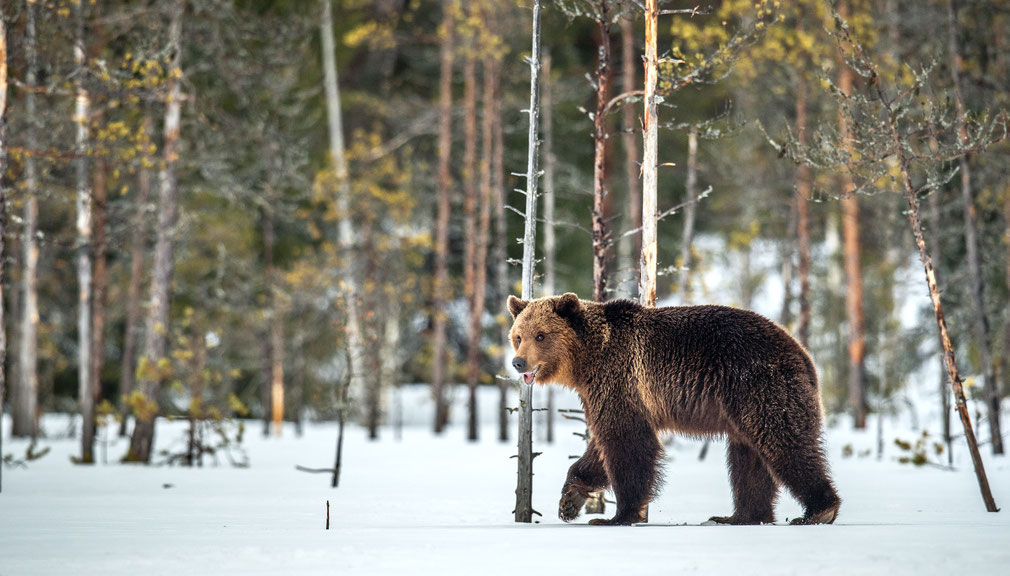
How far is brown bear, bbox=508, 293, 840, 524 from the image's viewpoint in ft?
23.5

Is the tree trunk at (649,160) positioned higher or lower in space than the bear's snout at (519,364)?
higher

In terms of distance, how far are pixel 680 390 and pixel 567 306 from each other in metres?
1.00

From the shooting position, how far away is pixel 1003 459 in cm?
1597

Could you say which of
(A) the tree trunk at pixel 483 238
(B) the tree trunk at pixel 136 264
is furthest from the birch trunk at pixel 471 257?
(B) the tree trunk at pixel 136 264

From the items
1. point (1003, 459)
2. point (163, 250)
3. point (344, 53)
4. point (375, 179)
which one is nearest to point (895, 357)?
point (1003, 459)

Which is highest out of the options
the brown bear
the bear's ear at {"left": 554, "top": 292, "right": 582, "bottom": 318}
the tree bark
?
the tree bark

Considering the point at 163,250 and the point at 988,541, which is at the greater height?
the point at 163,250

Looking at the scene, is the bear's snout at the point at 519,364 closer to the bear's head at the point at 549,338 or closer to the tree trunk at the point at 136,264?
the bear's head at the point at 549,338

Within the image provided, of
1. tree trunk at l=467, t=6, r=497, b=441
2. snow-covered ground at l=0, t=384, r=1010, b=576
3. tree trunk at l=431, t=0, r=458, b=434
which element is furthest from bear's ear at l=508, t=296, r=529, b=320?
tree trunk at l=431, t=0, r=458, b=434

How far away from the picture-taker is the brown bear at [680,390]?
281 inches

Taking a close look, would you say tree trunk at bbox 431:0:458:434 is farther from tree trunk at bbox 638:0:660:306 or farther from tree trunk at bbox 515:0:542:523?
tree trunk at bbox 515:0:542:523

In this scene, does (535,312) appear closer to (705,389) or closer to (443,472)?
(705,389)

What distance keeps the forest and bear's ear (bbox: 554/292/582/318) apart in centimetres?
86

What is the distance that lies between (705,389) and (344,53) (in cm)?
2219
